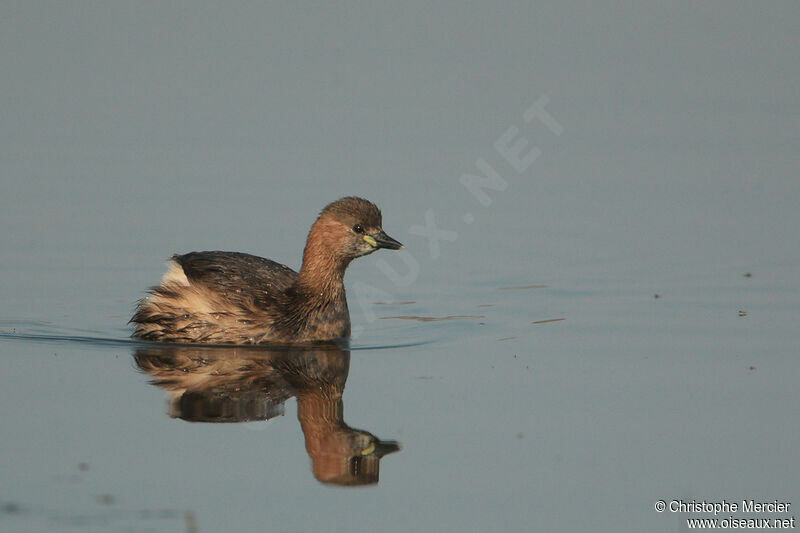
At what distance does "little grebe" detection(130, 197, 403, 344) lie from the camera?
11961mm

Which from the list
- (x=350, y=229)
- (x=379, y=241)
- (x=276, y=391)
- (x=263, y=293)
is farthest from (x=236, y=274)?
(x=276, y=391)

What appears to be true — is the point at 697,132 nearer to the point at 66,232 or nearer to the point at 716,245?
the point at 716,245

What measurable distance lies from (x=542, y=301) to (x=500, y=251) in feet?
4.75

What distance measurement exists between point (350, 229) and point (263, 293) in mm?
984

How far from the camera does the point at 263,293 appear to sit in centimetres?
1219

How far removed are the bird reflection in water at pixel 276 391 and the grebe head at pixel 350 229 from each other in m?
0.98

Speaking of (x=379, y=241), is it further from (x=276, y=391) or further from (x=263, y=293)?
(x=276, y=391)

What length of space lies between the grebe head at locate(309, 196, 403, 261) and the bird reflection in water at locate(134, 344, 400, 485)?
98 centimetres

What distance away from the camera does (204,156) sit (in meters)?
16.8

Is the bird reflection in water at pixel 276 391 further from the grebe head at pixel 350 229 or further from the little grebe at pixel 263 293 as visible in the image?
the grebe head at pixel 350 229

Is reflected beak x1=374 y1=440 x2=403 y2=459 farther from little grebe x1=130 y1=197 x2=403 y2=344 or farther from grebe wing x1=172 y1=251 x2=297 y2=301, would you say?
grebe wing x1=172 y1=251 x2=297 y2=301

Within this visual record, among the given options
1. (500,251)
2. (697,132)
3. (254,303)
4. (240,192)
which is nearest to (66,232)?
(240,192)

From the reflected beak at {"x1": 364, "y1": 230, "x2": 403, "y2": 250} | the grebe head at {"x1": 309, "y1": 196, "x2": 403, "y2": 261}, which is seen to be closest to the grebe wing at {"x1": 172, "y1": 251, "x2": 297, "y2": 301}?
the grebe head at {"x1": 309, "y1": 196, "x2": 403, "y2": 261}

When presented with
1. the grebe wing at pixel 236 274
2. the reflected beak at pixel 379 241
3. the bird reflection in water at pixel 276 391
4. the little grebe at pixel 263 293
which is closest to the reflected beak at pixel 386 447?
the bird reflection in water at pixel 276 391
